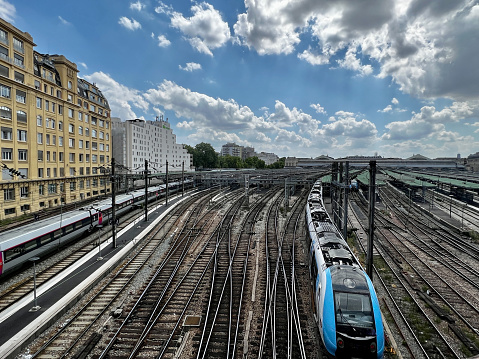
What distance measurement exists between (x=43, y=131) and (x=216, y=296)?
115ft

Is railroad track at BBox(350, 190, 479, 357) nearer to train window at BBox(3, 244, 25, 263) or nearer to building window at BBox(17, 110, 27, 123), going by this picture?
train window at BBox(3, 244, 25, 263)

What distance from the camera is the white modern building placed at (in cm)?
6831

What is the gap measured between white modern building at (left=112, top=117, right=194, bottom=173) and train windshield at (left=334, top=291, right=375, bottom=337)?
51.2 m

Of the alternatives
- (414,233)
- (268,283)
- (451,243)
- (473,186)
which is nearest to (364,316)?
(268,283)

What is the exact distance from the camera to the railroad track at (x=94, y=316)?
10066 millimetres

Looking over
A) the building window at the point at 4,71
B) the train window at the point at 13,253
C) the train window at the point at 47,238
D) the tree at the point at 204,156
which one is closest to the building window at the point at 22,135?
the building window at the point at 4,71

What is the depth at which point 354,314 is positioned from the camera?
8.59 meters

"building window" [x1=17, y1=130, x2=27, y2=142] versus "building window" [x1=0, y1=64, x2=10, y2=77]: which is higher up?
"building window" [x1=0, y1=64, x2=10, y2=77]

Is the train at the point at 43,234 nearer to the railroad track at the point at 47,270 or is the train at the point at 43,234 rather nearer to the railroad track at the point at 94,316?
the railroad track at the point at 47,270

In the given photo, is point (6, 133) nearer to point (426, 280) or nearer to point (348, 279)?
point (348, 279)

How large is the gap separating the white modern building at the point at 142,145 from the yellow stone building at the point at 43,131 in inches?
520

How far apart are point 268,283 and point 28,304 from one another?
39.3 feet

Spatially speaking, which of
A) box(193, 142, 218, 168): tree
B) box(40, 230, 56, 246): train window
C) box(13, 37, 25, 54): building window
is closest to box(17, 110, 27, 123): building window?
box(13, 37, 25, 54): building window

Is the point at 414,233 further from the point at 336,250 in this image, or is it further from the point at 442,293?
the point at 336,250
